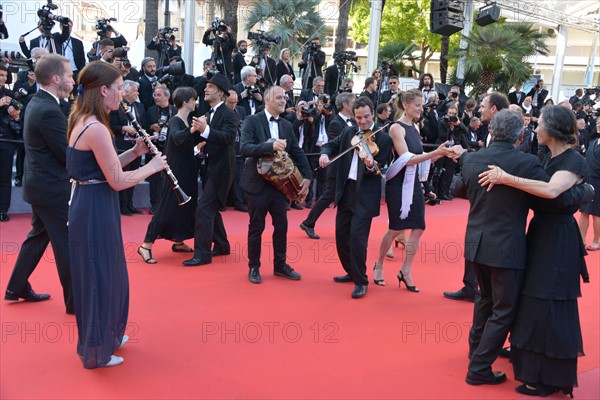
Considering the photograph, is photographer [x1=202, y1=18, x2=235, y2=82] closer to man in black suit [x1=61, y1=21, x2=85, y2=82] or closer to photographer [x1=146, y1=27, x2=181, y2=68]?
photographer [x1=146, y1=27, x2=181, y2=68]

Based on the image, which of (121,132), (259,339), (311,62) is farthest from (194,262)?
(311,62)

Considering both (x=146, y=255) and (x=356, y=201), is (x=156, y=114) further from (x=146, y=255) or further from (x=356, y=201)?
(x=356, y=201)

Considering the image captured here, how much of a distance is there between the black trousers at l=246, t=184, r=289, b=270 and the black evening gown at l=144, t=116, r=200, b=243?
2.96 feet

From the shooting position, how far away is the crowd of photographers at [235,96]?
755cm

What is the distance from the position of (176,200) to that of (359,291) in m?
2.19

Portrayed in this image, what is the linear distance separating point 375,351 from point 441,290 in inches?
72.8

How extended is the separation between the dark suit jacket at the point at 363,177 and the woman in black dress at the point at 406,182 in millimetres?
135

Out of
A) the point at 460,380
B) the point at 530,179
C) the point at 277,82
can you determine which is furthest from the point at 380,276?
the point at 277,82

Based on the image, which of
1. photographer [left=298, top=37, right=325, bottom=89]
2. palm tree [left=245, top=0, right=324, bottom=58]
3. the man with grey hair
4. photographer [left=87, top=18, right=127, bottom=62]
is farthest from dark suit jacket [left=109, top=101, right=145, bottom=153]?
palm tree [left=245, top=0, right=324, bottom=58]

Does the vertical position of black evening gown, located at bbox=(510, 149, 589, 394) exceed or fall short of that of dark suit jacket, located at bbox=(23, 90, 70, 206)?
it falls short

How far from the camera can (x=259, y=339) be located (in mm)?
4516

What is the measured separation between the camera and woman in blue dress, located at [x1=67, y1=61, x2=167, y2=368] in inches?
143

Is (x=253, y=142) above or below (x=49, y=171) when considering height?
above

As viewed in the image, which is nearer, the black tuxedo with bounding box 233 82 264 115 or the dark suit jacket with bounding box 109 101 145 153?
the dark suit jacket with bounding box 109 101 145 153
